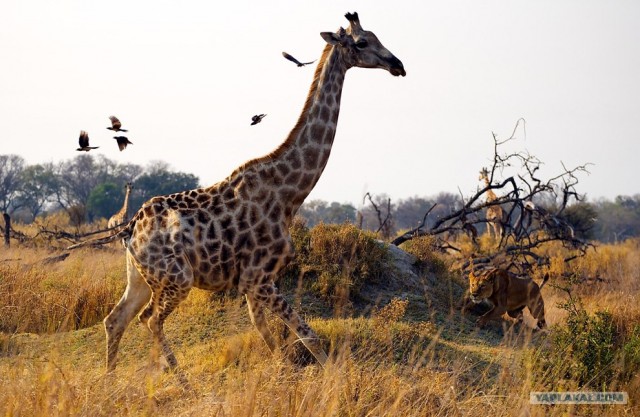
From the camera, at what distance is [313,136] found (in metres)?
6.87

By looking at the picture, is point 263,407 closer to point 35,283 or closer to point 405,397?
point 405,397

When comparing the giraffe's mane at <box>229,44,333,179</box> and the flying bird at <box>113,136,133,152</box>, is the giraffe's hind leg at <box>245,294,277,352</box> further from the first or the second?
the flying bird at <box>113,136,133,152</box>

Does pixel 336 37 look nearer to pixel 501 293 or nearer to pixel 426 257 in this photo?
pixel 501 293

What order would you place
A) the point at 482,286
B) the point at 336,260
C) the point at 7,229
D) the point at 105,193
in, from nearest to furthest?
the point at 482,286 < the point at 336,260 < the point at 7,229 < the point at 105,193

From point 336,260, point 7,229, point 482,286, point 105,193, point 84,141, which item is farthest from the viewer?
point 105,193

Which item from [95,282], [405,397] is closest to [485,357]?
[405,397]

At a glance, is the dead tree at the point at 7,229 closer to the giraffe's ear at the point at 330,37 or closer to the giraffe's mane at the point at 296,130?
the giraffe's mane at the point at 296,130

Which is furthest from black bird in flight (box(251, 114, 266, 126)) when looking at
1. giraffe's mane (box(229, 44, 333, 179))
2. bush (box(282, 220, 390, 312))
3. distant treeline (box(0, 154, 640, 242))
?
distant treeline (box(0, 154, 640, 242))

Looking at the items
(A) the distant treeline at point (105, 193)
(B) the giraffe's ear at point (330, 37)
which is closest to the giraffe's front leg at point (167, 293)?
(B) the giraffe's ear at point (330, 37)

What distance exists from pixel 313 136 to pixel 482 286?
3.36 m

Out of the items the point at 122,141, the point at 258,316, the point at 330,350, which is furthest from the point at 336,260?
the point at 122,141

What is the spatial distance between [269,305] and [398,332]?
191 cm

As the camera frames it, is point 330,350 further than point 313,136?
Yes

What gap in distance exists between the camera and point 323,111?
22.7 ft
